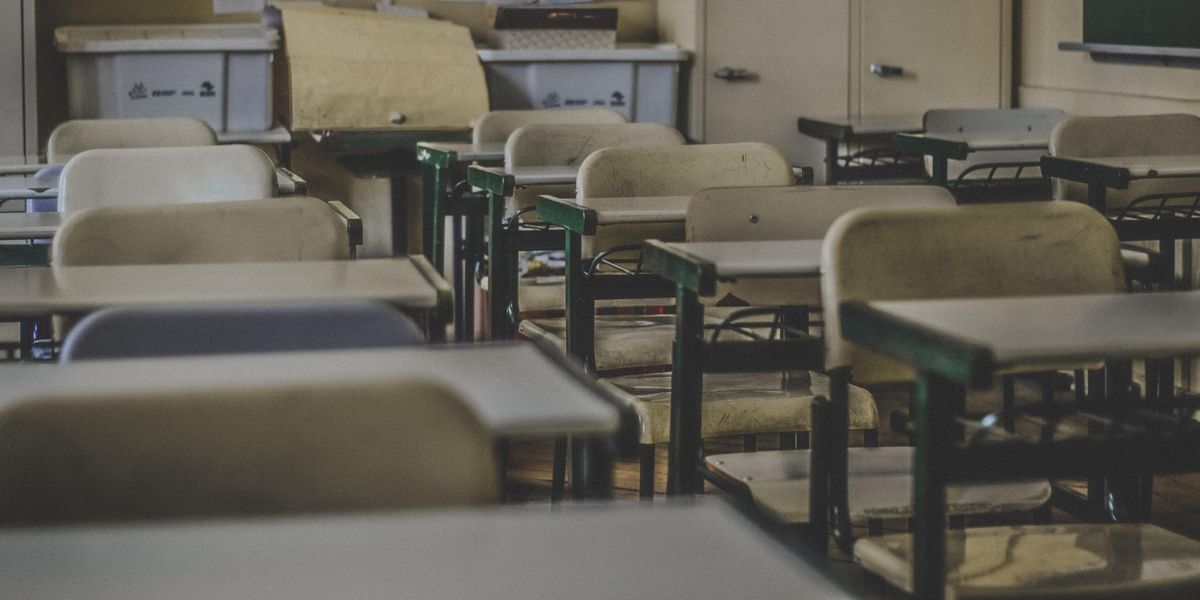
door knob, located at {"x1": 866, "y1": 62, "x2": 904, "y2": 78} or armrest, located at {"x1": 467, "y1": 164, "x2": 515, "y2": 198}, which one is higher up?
door knob, located at {"x1": 866, "y1": 62, "x2": 904, "y2": 78}

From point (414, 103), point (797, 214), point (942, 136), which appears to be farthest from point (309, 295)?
point (414, 103)

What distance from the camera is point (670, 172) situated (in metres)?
3.43

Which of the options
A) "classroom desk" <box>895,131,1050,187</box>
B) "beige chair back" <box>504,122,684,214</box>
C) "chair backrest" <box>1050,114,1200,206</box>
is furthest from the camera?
"classroom desk" <box>895,131,1050,187</box>

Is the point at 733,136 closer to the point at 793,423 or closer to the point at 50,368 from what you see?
the point at 793,423

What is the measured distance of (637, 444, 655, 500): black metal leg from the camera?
8.77 ft

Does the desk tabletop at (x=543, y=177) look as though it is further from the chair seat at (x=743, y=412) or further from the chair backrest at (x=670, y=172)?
the chair seat at (x=743, y=412)

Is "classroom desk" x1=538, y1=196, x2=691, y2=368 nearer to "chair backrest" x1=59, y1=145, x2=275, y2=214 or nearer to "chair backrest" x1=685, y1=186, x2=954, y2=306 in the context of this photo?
"chair backrest" x1=685, y1=186, x2=954, y2=306

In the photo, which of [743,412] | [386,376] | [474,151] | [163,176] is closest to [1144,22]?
[474,151]

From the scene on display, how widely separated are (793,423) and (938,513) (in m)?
0.96

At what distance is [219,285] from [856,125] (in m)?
3.79

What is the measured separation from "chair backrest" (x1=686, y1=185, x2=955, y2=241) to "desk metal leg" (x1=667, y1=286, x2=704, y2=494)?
1.34 ft

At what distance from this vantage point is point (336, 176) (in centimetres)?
604

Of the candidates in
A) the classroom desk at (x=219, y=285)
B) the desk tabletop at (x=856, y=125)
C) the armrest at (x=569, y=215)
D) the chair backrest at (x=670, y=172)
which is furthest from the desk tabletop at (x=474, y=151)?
the classroom desk at (x=219, y=285)

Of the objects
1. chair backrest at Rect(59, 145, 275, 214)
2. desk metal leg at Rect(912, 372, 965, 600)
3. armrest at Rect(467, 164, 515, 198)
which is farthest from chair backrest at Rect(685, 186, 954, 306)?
desk metal leg at Rect(912, 372, 965, 600)
